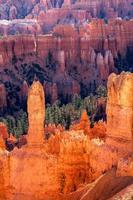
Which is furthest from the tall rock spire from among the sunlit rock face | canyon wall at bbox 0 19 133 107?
canyon wall at bbox 0 19 133 107

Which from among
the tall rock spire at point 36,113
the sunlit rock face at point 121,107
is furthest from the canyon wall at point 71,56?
the sunlit rock face at point 121,107

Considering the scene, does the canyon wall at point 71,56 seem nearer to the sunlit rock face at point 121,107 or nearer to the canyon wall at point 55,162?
the canyon wall at point 55,162

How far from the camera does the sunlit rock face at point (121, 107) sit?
66.0 ft

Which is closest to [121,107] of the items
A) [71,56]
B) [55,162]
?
[55,162]

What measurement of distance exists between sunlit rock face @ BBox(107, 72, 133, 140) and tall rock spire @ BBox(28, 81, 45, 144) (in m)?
2.48

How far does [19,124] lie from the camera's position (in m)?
46.2

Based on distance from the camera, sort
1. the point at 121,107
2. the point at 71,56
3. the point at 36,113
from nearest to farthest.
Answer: the point at 121,107 < the point at 36,113 < the point at 71,56

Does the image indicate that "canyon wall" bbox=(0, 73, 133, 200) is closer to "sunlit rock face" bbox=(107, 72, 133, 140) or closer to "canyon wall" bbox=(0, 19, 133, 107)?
"sunlit rock face" bbox=(107, 72, 133, 140)

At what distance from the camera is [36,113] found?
857 inches

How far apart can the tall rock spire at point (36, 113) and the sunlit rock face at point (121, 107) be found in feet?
8.14

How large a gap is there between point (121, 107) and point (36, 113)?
318 cm

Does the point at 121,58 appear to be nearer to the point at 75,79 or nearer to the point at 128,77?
the point at 75,79

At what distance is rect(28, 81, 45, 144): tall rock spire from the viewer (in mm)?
21625

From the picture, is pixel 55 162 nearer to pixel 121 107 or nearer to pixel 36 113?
pixel 36 113
